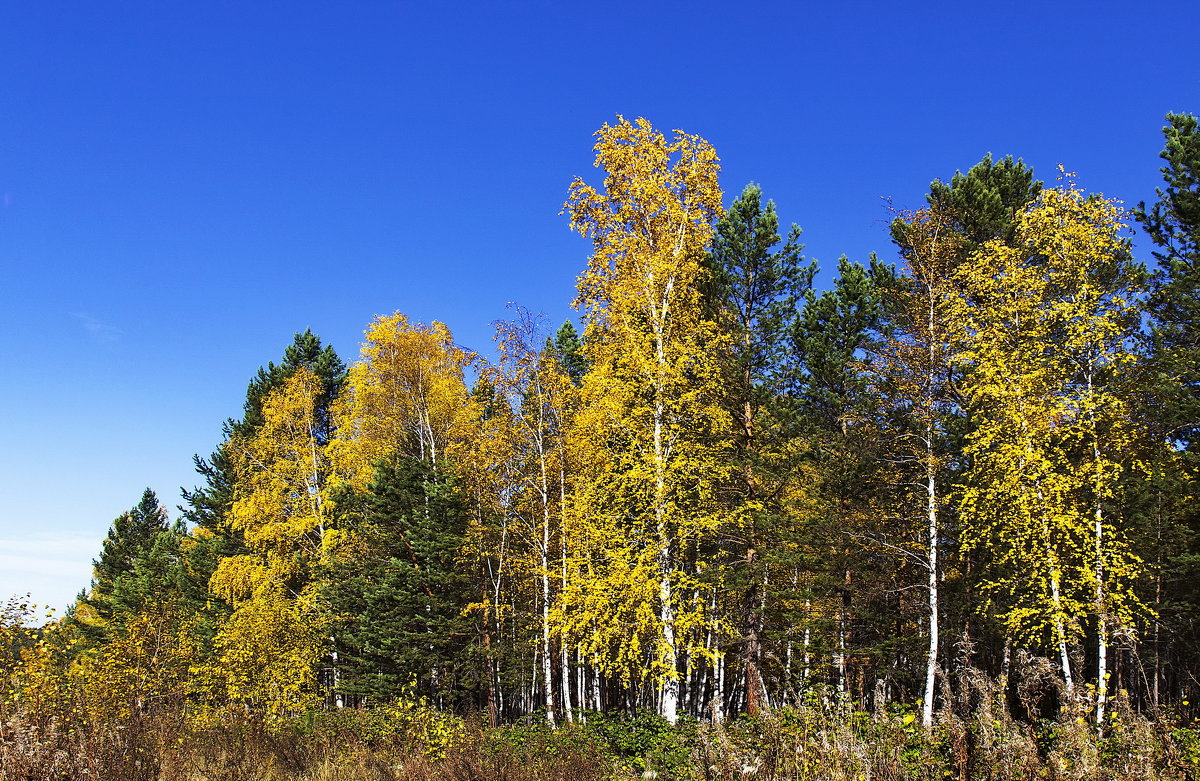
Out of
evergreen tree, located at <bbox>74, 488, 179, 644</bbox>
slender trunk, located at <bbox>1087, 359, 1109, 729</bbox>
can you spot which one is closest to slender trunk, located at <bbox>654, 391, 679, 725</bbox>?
slender trunk, located at <bbox>1087, 359, 1109, 729</bbox>

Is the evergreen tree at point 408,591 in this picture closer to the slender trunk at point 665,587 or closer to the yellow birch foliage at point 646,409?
the yellow birch foliage at point 646,409

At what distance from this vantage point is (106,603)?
3781 centimetres

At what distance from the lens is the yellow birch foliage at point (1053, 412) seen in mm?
14078

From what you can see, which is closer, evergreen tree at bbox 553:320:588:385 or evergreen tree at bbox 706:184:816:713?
evergreen tree at bbox 706:184:816:713

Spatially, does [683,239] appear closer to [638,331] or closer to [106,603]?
[638,331]

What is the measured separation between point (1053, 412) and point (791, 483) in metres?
5.33

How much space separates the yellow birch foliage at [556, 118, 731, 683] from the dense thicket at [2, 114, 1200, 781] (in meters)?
0.08

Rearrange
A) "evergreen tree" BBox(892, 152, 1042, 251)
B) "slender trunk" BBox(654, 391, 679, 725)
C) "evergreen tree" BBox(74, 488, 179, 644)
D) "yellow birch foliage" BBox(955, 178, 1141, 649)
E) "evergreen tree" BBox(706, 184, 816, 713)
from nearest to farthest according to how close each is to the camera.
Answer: "slender trunk" BBox(654, 391, 679, 725)
"yellow birch foliage" BBox(955, 178, 1141, 649)
"evergreen tree" BBox(706, 184, 816, 713)
"evergreen tree" BBox(892, 152, 1042, 251)
"evergreen tree" BBox(74, 488, 179, 644)

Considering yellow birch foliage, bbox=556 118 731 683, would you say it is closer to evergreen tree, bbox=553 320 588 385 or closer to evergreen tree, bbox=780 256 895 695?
evergreen tree, bbox=780 256 895 695

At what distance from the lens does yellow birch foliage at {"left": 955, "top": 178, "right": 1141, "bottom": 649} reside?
14.1 metres

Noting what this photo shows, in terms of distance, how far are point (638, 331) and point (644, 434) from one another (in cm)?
227

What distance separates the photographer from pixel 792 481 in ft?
55.6

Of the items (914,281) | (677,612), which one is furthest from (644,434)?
(914,281)

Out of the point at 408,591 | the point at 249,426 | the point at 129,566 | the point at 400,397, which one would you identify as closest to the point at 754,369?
the point at 408,591
